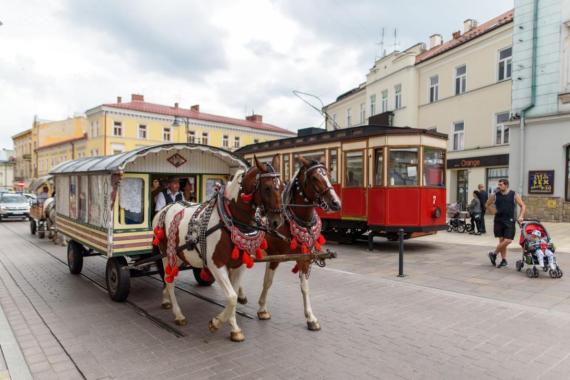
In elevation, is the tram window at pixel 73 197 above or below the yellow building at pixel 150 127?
below

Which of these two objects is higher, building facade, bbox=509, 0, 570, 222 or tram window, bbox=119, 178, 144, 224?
building facade, bbox=509, 0, 570, 222

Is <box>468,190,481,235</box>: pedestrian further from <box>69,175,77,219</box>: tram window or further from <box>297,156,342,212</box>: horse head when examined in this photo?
<box>69,175,77,219</box>: tram window

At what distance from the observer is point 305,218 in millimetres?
5078

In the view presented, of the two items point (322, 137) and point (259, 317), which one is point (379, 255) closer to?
point (322, 137)

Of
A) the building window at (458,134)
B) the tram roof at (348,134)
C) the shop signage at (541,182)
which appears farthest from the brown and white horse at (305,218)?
the building window at (458,134)

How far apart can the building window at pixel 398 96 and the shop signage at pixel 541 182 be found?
40.4ft

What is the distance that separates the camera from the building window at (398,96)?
92.9 feet

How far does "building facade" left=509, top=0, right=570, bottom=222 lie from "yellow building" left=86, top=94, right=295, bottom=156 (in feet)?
96.1

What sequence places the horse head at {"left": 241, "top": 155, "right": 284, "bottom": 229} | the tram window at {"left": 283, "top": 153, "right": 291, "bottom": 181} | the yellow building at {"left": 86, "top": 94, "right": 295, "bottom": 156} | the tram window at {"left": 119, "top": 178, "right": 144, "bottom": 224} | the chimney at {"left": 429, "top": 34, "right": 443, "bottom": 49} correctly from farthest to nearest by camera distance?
the yellow building at {"left": 86, "top": 94, "right": 295, "bottom": 156}, the chimney at {"left": 429, "top": 34, "right": 443, "bottom": 49}, the tram window at {"left": 283, "top": 153, "right": 291, "bottom": 181}, the tram window at {"left": 119, "top": 178, "right": 144, "bottom": 224}, the horse head at {"left": 241, "top": 155, "right": 284, "bottom": 229}

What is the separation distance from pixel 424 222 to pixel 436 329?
6.16 metres

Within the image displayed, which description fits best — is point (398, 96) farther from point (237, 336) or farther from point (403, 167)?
point (237, 336)

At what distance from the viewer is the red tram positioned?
10.6 m

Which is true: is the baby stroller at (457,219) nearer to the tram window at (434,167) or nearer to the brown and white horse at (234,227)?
the tram window at (434,167)

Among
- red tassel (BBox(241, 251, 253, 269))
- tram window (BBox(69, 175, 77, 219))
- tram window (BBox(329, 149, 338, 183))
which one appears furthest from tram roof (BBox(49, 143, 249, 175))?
tram window (BBox(329, 149, 338, 183))
